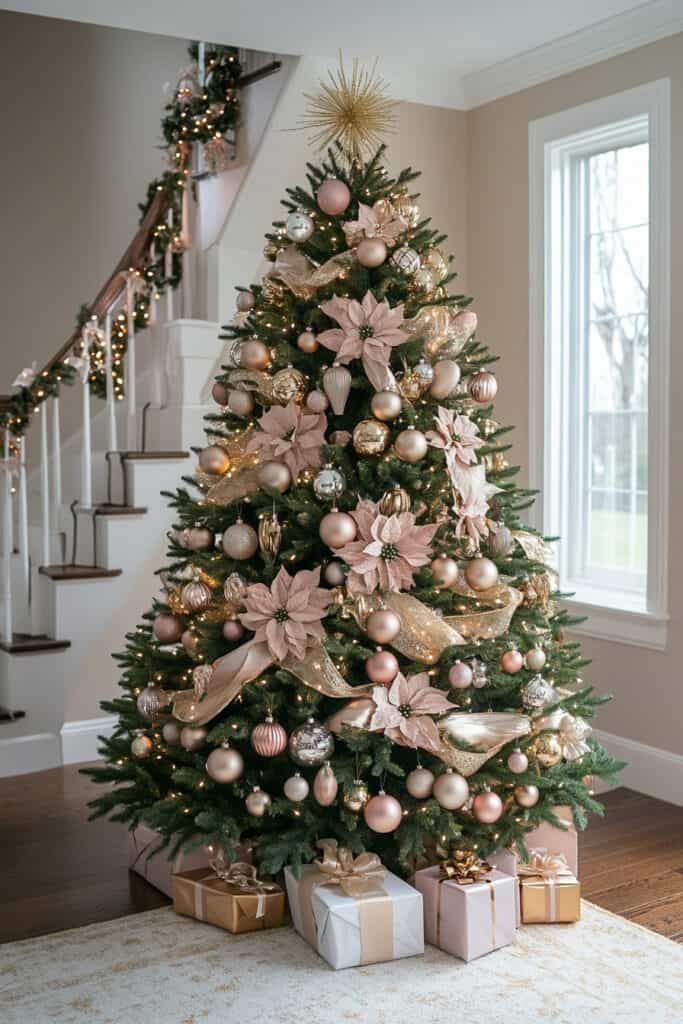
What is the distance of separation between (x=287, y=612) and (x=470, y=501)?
52 cm

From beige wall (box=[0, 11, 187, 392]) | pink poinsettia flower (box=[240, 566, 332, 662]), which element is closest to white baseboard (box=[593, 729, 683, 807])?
pink poinsettia flower (box=[240, 566, 332, 662])

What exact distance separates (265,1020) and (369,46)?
3248 mm

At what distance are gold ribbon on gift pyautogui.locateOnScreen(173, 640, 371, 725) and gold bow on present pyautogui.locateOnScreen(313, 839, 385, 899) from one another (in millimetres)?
379

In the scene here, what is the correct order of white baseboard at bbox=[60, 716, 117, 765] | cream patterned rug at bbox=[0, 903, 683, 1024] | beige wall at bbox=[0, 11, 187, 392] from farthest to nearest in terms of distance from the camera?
beige wall at bbox=[0, 11, 187, 392], white baseboard at bbox=[60, 716, 117, 765], cream patterned rug at bbox=[0, 903, 683, 1024]

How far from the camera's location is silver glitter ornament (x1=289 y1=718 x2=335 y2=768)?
8.57 feet

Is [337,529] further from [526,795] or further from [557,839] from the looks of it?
[557,839]

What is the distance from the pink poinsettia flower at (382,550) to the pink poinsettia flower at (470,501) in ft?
0.35

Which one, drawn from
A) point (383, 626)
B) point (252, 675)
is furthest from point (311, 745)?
point (383, 626)

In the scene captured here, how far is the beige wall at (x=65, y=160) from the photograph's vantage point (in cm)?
578

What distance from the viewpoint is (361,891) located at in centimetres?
260

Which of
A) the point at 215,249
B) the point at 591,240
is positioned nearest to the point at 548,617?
the point at 591,240

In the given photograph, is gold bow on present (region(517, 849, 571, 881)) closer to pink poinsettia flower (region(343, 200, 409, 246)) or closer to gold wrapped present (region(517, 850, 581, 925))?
gold wrapped present (region(517, 850, 581, 925))

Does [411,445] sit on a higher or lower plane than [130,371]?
lower

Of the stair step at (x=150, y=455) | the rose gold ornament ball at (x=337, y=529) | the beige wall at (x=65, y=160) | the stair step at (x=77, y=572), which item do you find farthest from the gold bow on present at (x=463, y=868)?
the beige wall at (x=65, y=160)
